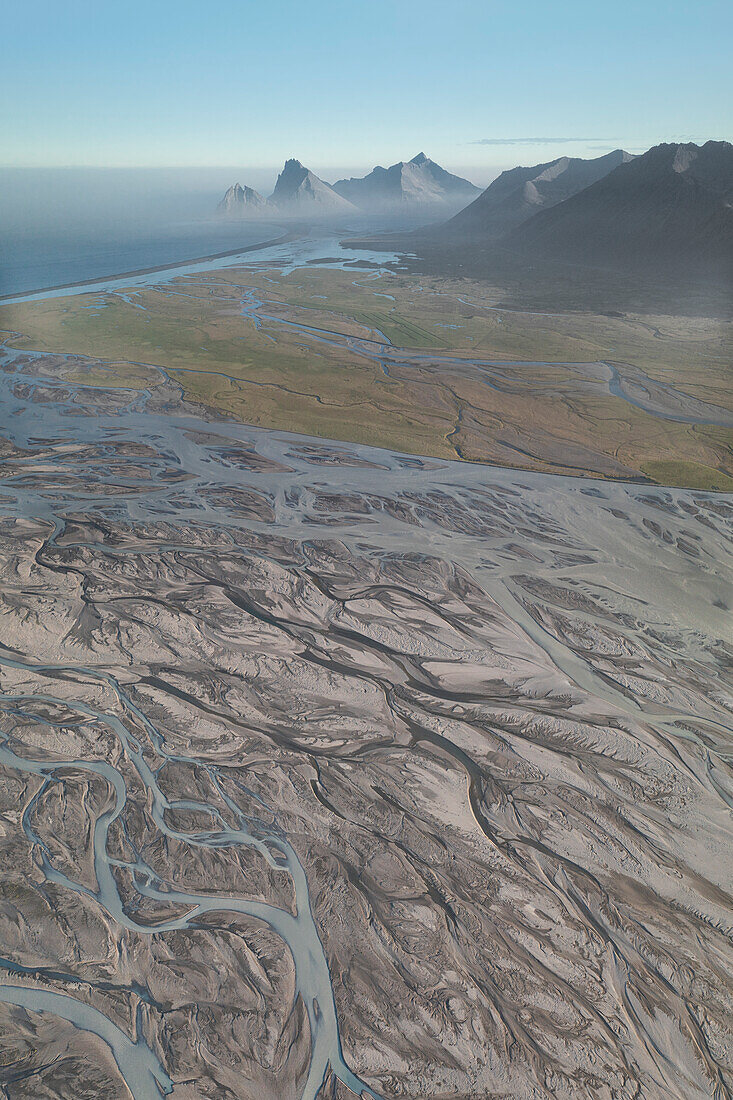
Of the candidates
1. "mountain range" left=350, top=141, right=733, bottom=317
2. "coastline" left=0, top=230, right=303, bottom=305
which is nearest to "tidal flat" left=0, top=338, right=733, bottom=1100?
"mountain range" left=350, top=141, right=733, bottom=317

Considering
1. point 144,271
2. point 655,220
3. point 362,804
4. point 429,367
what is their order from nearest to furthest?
point 362,804 < point 429,367 < point 655,220 < point 144,271

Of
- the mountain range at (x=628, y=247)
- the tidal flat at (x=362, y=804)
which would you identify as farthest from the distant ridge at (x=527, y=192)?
the tidal flat at (x=362, y=804)

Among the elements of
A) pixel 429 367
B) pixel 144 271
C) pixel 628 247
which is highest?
pixel 628 247

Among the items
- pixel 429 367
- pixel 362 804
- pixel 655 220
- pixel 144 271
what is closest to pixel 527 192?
pixel 655 220

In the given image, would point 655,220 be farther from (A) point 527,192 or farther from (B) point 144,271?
(B) point 144,271

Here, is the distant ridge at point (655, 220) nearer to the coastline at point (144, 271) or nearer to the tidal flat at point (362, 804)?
the coastline at point (144, 271)

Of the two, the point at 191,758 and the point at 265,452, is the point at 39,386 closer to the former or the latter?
the point at 265,452

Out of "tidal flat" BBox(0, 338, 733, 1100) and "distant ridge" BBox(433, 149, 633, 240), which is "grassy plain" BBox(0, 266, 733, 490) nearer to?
"tidal flat" BBox(0, 338, 733, 1100)

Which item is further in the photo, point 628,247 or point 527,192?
point 527,192
